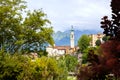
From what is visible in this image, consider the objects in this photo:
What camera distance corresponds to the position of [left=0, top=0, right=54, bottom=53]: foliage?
41.8m

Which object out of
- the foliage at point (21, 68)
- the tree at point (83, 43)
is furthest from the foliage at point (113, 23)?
the tree at point (83, 43)

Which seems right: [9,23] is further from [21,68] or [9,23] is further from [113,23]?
[113,23]

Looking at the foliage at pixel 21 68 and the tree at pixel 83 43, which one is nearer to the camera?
the foliage at pixel 21 68

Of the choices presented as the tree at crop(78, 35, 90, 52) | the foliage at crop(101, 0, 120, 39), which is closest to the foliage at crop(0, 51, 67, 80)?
the foliage at crop(101, 0, 120, 39)

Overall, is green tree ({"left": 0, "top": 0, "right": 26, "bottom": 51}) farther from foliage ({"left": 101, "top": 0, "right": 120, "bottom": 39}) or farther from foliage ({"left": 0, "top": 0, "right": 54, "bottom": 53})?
foliage ({"left": 101, "top": 0, "right": 120, "bottom": 39})

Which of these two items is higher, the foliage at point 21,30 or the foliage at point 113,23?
the foliage at point 21,30

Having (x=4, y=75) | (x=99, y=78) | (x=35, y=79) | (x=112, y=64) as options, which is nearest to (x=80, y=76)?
(x=99, y=78)

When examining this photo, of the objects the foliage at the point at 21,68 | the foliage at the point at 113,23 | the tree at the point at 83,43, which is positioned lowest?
the foliage at the point at 113,23

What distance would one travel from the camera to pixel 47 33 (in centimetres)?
4253

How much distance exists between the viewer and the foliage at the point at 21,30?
41.8 metres

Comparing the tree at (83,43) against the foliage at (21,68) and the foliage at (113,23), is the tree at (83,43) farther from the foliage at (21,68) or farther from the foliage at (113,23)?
the foliage at (113,23)

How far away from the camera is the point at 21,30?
42875mm

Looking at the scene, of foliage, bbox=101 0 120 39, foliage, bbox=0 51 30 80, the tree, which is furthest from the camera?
the tree

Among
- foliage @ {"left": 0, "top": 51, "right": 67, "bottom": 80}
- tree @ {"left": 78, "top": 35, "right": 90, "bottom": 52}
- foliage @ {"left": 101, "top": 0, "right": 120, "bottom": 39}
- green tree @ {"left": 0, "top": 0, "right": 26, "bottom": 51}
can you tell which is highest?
tree @ {"left": 78, "top": 35, "right": 90, "bottom": 52}
